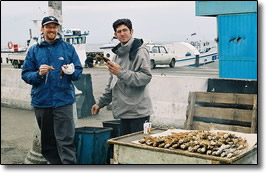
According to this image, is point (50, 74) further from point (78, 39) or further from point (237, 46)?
point (237, 46)

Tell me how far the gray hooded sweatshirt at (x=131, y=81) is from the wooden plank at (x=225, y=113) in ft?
4.72

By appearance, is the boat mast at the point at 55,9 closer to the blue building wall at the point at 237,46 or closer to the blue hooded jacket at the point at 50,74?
the blue hooded jacket at the point at 50,74

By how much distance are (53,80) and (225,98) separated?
8.05ft

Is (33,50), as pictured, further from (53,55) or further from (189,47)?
(189,47)

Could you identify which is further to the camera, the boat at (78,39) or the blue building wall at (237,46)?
the blue building wall at (237,46)

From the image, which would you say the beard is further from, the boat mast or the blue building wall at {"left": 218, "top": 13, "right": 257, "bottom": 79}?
the blue building wall at {"left": 218, "top": 13, "right": 257, "bottom": 79}

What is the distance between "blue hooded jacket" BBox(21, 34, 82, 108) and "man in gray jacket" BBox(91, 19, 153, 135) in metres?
0.44

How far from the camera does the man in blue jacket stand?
4.05 m

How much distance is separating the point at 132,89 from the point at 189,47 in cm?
229

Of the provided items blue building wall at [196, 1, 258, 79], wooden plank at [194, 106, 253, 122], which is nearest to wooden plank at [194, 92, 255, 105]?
wooden plank at [194, 106, 253, 122]

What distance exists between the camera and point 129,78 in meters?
3.88

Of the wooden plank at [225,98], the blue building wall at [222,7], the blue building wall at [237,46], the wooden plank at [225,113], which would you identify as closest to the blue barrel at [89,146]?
the wooden plank at [225,113]

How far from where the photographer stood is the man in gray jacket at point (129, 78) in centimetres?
392

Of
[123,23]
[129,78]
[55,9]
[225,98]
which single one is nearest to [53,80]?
[129,78]
